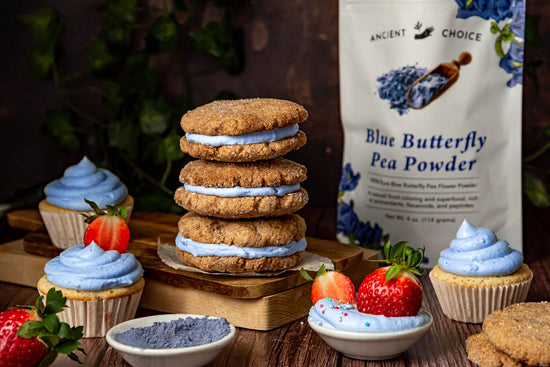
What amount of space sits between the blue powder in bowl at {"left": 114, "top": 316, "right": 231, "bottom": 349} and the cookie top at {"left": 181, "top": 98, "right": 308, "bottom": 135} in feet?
1.18

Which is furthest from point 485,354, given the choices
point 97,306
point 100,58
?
point 100,58

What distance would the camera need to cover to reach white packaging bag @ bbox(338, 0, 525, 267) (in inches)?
72.8

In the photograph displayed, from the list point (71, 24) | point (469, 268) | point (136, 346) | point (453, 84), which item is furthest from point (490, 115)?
point (71, 24)

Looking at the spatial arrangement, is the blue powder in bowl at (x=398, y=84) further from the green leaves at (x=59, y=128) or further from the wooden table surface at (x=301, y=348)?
the green leaves at (x=59, y=128)

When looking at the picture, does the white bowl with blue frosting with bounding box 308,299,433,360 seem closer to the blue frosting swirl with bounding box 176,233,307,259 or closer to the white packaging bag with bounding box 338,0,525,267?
the blue frosting swirl with bounding box 176,233,307,259

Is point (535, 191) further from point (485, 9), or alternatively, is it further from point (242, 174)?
point (242, 174)

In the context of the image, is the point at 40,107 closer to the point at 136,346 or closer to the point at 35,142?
the point at 35,142

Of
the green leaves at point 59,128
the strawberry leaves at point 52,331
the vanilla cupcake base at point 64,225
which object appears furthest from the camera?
the green leaves at point 59,128

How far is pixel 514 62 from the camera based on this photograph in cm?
186

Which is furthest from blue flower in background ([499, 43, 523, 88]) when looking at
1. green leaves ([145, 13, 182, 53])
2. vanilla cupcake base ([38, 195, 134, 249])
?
vanilla cupcake base ([38, 195, 134, 249])

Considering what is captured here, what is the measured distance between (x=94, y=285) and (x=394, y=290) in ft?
1.82

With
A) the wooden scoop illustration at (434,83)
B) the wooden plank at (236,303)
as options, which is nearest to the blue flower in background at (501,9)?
the wooden scoop illustration at (434,83)

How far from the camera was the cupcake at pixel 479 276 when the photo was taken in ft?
5.06

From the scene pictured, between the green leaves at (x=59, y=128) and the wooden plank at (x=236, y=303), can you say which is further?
the green leaves at (x=59, y=128)
